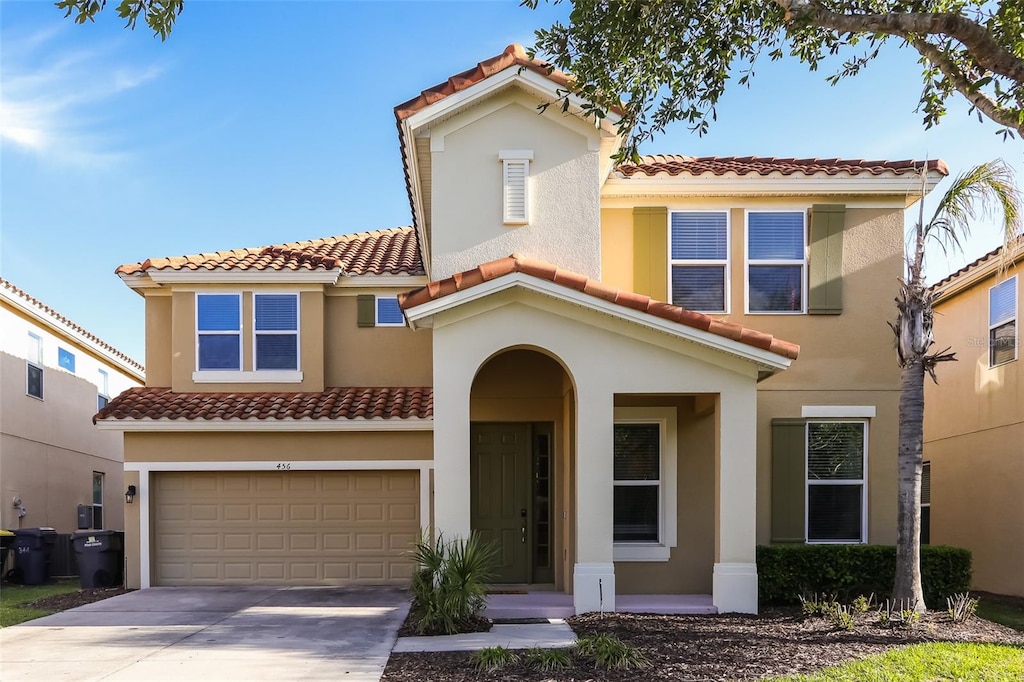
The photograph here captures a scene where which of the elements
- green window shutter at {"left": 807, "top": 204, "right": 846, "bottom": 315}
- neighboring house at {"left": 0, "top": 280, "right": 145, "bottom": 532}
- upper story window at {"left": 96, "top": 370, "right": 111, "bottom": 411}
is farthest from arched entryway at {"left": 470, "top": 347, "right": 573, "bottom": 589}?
upper story window at {"left": 96, "top": 370, "right": 111, "bottom": 411}

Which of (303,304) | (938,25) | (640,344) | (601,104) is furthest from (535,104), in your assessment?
(303,304)

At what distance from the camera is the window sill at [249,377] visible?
50.2 feet

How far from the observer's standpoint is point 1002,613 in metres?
11.8

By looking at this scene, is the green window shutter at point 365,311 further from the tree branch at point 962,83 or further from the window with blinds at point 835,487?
the tree branch at point 962,83

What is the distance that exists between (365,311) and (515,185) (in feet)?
17.5

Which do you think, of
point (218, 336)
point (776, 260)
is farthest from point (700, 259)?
point (218, 336)

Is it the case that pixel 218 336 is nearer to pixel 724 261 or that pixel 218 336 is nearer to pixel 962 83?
pixel 724 261

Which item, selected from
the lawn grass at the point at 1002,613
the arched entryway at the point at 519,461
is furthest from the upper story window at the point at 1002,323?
the arched entryway at the point at 519,461

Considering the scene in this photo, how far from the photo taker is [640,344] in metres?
10.6

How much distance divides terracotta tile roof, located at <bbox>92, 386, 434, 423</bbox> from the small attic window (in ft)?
13.7

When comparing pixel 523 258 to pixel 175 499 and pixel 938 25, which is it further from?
pixel 175 499

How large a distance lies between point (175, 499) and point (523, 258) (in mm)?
7990

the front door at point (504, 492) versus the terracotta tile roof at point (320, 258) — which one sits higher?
the terracotta tile roof at point (320, 258)

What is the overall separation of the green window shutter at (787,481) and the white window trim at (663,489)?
148 cm
